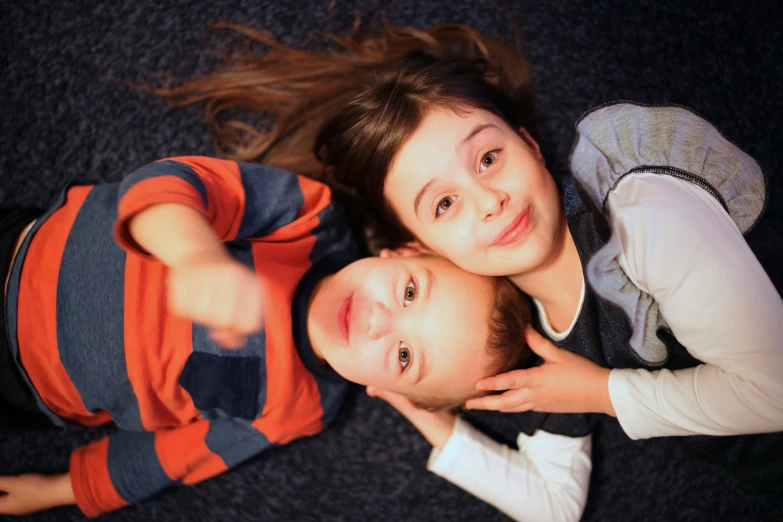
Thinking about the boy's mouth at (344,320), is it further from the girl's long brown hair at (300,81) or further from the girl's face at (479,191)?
the girl's long brown hair at (300,81)

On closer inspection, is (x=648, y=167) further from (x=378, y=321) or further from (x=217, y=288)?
(x=217, y=288)

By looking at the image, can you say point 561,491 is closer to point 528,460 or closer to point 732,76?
point 528,460

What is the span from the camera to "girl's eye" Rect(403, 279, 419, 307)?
906 mm

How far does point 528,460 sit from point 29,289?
89 cm

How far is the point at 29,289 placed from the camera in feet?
3.18

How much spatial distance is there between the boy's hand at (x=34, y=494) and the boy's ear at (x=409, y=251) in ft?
2.29

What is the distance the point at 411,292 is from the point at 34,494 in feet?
2.56

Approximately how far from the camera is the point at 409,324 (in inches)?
34.9

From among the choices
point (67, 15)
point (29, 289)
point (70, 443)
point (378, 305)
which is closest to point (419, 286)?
point (378, 305)

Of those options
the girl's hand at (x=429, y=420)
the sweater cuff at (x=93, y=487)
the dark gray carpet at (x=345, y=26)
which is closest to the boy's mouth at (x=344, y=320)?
the girl's hand at (x=429, y=420)

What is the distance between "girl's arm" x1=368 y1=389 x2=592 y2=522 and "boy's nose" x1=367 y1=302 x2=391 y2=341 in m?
0.21

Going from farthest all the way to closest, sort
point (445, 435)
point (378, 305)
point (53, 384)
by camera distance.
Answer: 1. point (445, 435)
2. point (53, 384)
3. point (378, 305)

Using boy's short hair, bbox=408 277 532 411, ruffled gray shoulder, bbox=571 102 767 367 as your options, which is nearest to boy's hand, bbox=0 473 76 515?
boy's short hair, bbox=408 277 532 411

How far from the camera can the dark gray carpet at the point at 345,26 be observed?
1157 millimetres
